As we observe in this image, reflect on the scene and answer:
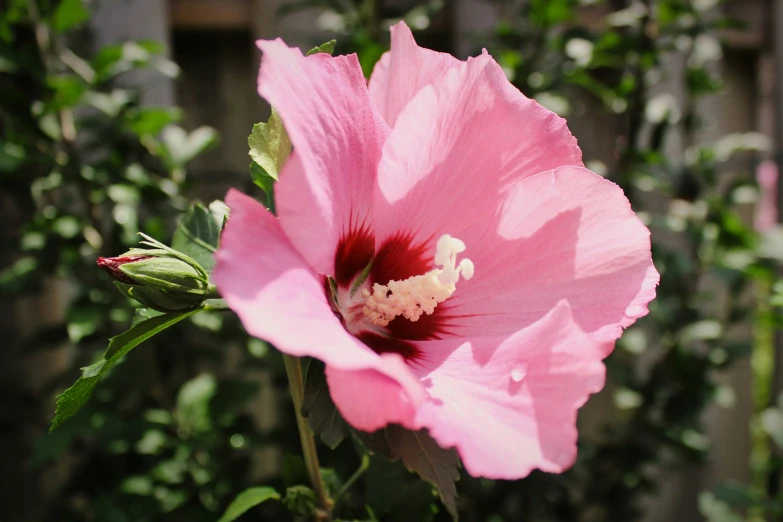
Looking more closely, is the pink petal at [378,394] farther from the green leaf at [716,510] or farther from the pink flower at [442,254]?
the green leaf at [716,510]

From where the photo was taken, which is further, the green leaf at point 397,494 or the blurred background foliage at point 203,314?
the blurred background foliage at point 203,314

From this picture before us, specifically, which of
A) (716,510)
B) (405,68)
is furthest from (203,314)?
(716,510)

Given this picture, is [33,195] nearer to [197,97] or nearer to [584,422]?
[197,97]

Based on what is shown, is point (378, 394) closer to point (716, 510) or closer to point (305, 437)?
point (305, 437)

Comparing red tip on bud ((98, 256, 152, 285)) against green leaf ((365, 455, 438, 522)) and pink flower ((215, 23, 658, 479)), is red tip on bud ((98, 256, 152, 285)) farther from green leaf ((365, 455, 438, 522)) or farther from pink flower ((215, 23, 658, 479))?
green leaf ((365, 455, 438, 522))

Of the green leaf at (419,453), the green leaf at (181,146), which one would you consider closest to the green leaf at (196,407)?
the green leaf at (181,146)
